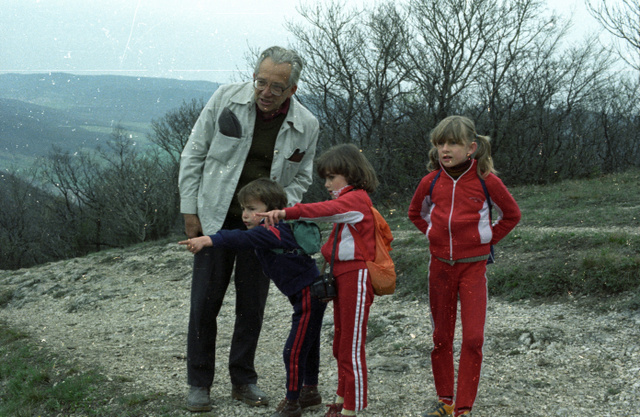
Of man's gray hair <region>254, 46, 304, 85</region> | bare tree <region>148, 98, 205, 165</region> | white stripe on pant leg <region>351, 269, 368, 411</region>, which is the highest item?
bare tree <region>148, 98, 205, 165</region>

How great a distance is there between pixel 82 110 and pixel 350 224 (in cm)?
9728

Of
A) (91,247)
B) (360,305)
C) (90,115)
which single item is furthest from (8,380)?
(90,115)

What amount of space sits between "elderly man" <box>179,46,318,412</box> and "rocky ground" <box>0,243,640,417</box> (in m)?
0.41

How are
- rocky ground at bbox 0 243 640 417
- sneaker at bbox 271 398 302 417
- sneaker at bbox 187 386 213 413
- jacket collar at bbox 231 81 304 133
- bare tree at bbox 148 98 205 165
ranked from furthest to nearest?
bare tree at bbox 148 98 205 165
rocky ground at bbox 0 243 640 417
sneaker at bbox 187 386 213 413
jacket collar at bbox 231 81 304 133
sneaker at bbox 271 398 302 417

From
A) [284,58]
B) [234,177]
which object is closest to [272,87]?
[284,58]

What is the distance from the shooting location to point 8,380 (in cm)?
544

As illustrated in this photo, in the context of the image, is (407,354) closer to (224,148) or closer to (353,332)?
(353,332)

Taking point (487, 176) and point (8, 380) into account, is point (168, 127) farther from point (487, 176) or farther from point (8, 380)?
point (487, 176)

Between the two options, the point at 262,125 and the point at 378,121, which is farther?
the point at 378,121

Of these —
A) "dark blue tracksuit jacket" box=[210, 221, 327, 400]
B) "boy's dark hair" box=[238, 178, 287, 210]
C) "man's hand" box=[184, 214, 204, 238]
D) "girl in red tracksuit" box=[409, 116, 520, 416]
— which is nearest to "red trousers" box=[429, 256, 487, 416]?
"girl in red tracksuit" box=[409, 116, 520, 416]

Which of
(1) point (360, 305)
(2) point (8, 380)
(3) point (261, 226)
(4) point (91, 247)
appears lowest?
(4) point (91, 247)

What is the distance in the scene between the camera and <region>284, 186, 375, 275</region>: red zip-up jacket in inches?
114

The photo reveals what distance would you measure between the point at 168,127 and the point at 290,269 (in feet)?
128

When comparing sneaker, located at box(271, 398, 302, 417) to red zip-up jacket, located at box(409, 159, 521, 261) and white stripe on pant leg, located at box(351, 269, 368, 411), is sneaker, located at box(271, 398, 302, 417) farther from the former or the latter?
red zip-up jacket, located at box(409, 159, 521, 261)
